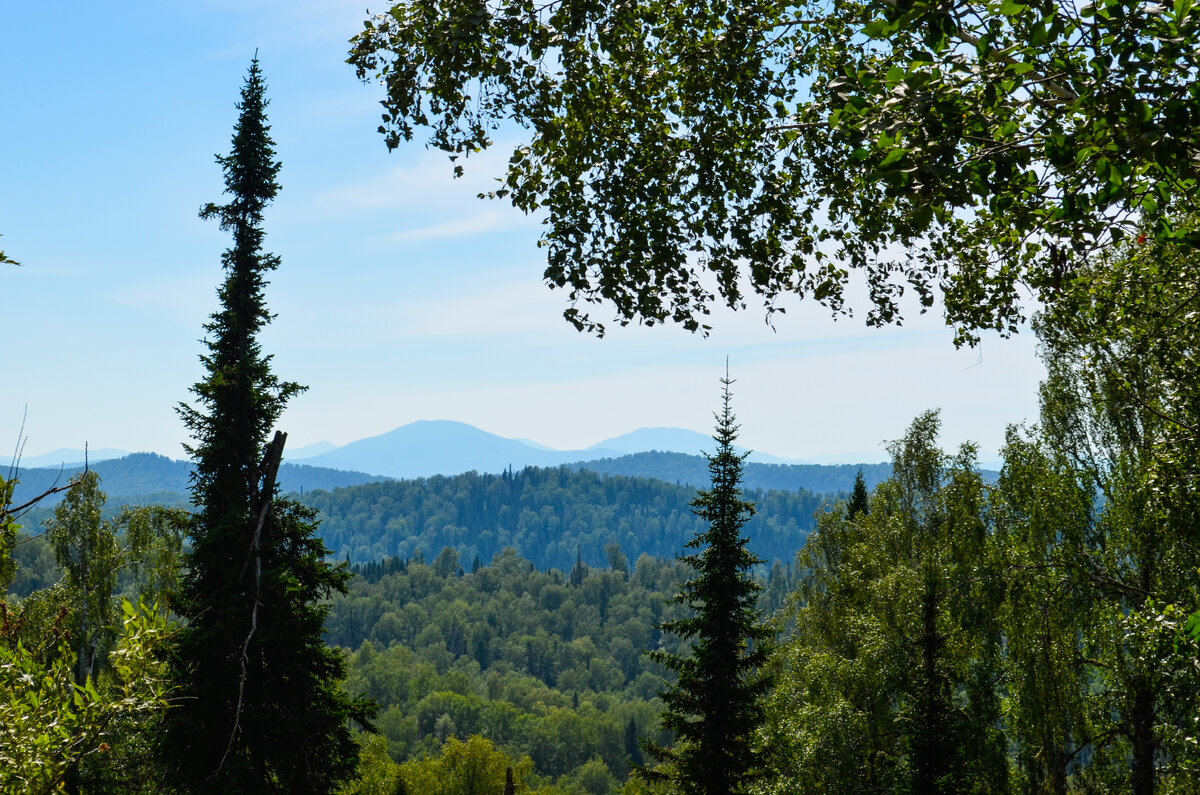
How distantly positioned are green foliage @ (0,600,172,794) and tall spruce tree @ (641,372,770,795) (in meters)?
14.1

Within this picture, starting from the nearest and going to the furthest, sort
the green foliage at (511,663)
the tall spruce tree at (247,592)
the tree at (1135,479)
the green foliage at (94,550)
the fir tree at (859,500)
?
the tree at (1135,479)
the tall spruce tree at (247,592)
the green foliage at (94,550)
the fir tree at (859,500)
the green foliage at (511,663)

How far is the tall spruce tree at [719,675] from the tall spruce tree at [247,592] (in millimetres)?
7149

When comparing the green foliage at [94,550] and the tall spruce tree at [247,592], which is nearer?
the tall spruce tree at [247,592]

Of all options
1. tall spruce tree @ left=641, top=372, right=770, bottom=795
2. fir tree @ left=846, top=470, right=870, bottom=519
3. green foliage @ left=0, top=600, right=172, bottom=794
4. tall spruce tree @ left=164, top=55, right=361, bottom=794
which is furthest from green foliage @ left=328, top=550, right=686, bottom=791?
green foliage @ left=0, top=600, right=172, bottom=794

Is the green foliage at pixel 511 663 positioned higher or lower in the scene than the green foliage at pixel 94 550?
lower

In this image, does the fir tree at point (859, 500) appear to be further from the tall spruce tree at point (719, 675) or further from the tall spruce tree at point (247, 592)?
the tall spruce tree at point (247, 592)

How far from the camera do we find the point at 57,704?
16.7 ft

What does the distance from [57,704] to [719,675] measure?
1517cm

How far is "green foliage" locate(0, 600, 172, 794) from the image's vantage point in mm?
4645

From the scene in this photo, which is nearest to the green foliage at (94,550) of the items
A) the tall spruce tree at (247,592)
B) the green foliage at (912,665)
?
the tall spruce tree at (247,592)

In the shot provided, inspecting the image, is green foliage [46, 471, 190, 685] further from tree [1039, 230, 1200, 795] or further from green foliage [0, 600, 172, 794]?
tree [1039, 230, 1200, 795]

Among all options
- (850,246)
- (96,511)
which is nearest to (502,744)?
(96,511)

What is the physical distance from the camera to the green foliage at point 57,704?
4.64 metres

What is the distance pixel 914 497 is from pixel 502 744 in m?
77.0
